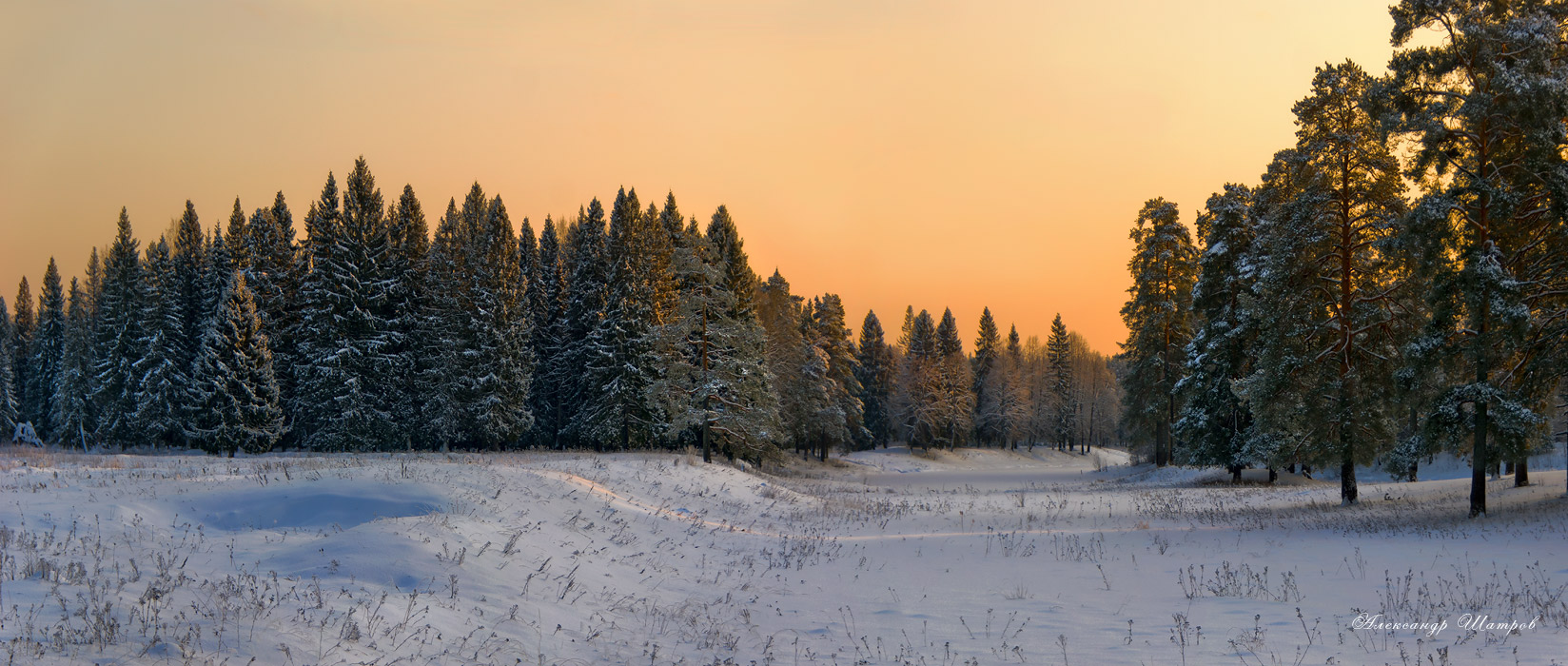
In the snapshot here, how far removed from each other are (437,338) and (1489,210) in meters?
45.3

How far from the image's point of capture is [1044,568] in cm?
1360

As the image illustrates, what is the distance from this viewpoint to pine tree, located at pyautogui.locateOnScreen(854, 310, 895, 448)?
86000 mm

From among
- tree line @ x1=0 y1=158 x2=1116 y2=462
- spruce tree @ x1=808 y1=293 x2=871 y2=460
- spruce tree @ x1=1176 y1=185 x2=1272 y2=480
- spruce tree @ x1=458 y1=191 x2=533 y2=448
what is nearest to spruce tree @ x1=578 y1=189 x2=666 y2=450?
tree line @ x1=0 y1=158 x2=1116 y2=462

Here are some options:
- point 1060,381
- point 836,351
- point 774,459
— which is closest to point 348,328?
point 774,459

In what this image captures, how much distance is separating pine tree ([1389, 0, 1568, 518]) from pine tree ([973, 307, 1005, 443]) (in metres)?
73.2

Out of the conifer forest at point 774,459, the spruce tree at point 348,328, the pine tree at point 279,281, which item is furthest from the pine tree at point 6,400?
the spruce tree at point 348,328

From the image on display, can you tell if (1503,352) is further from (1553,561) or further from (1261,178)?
(1261,178)

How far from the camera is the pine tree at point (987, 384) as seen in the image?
91750 millimetres

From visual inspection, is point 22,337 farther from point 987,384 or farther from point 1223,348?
point 1223,348

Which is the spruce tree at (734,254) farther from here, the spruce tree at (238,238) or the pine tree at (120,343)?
the pine tree at (120,343)

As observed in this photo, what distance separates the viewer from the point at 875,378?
3435 inches

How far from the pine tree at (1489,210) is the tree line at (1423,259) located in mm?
41

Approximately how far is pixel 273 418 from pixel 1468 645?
4450 centimetres

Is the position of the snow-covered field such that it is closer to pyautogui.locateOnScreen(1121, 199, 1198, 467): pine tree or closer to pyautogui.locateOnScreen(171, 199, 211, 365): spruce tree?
pyautogui.locateOnScreen(1121, 199, 1198, 467): pine tree
